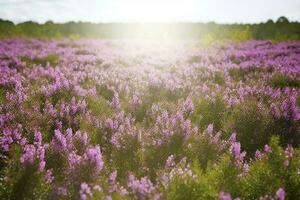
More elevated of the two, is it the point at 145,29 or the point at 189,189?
the point at 189,189

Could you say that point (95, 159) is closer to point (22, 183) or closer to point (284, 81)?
point (22, 183)

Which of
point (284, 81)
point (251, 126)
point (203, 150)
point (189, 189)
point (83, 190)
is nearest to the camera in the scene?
point (83, 190)

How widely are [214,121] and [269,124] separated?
2.75ft

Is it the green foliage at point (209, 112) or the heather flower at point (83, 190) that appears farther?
the green foliage at point (209, 112)

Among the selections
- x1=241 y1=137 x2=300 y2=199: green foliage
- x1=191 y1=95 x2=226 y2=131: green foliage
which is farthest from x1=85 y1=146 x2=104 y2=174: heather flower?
x1=191 y1=95 x2=226 y2=131: green foliage

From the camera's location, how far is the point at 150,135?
4.13m

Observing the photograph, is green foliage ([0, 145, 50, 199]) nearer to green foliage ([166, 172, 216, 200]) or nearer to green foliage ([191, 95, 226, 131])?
green foliage ([166, 172, 216, 200])

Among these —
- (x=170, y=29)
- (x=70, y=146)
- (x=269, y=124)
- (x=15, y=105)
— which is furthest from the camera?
(x=170, y=29)

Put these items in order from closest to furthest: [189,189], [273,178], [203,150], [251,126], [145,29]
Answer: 1. [189,189]
2. [273,178]
3. [203,150]
4. [251,126]
5. [145,29]

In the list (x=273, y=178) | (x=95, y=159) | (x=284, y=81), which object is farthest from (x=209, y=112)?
(x=284, y=81)

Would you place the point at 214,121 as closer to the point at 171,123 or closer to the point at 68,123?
the point at 171,123

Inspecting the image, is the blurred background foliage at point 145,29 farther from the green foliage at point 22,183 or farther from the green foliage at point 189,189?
the green foliage at point 189,189

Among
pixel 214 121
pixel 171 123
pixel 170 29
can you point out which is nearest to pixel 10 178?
pixel 171 123

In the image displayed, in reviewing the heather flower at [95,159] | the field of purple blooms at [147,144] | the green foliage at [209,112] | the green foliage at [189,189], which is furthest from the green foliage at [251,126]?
the heather flower at [95,159]
